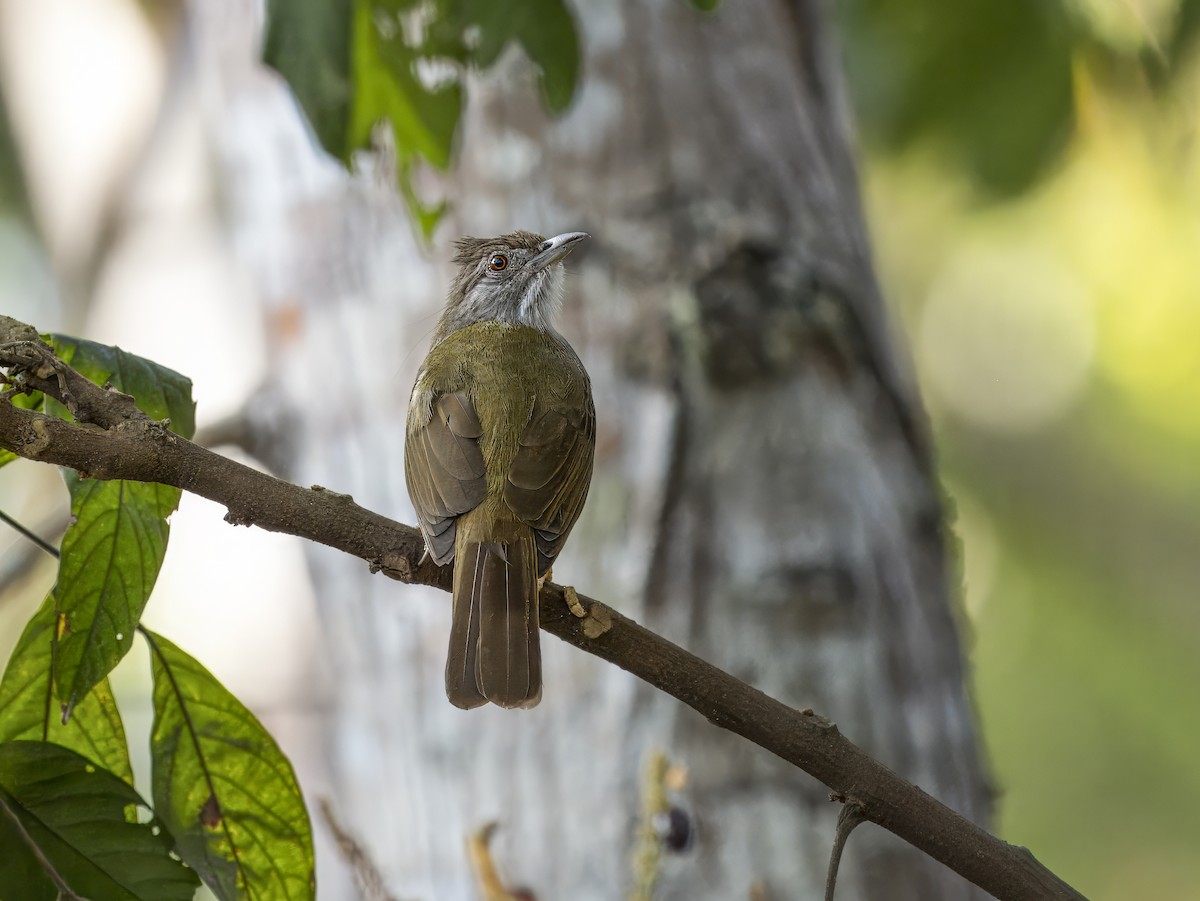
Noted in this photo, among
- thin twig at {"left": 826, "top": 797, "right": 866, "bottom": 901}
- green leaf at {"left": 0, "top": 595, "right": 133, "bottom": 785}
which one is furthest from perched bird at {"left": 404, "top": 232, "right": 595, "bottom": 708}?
thin twig at {"left": 826, "top": 797, "right": 866, "bottom": 901}

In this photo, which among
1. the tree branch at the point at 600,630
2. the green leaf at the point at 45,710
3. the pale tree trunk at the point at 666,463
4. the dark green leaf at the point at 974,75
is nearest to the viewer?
the tree branch at the point at 600,630

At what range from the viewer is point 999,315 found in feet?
35.3

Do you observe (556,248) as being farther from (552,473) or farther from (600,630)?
(600,630)

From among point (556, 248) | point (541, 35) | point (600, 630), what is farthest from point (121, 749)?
point (556, 248)

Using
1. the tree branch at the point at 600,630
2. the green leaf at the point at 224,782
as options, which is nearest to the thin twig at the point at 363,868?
the green leaf at the point at 224,782

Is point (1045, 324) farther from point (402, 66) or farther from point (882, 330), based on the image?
point (402, 66)

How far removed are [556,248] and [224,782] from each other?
2074 millimetres

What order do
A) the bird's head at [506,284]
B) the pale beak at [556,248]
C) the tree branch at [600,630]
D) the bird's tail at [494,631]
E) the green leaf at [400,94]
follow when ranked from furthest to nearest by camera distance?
the bird's head at [506,284]
the pale beak at [556,248]
the green leaf at [400,94]
the bird's tail at [494,631]
the tree branch at [600,630]

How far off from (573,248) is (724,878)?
1831mm

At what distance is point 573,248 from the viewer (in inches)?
148

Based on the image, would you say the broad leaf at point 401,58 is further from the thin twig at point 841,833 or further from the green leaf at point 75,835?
the thin twig at point 841,833

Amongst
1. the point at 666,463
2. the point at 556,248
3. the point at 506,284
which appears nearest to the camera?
the point at 666,463

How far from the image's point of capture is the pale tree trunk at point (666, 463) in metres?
3.40

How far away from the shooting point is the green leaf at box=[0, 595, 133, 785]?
199cm
